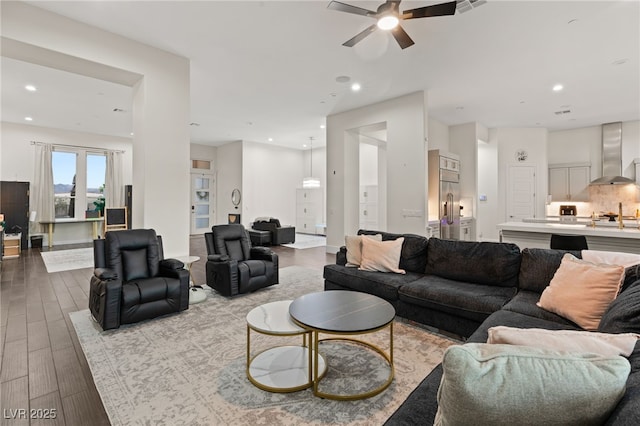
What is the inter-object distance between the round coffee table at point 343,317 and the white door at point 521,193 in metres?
8.23

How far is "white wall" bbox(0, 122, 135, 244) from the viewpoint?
775cm

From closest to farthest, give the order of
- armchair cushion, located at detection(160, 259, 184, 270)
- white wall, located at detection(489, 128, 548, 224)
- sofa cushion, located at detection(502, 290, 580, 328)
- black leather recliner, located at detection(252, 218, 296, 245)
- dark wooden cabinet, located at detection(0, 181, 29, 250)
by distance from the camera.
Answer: sofa cushion, located at detection(502, 290, 580, 328), armchair cushion, located at detection(160, 259, 184, 270), dark wooden cabinet, located at detection(0, 181, 29, 250), white wall, located at detection(489, 128, 548, 224), black leather recliner, located at detection(252, 218, 296, 245)

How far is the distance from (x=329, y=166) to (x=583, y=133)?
7.54 meters

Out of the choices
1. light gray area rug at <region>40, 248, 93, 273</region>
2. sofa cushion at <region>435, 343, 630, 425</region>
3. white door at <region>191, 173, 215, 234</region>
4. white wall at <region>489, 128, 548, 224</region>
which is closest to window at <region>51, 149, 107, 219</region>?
light gray area rug at <region>40, 248, 93, 273</region>

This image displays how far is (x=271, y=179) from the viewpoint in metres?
11.4

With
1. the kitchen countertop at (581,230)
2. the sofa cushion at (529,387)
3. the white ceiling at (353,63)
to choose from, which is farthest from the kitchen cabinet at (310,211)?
the sofa cushion at (529,387)

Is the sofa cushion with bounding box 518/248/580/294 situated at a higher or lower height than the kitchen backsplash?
lower

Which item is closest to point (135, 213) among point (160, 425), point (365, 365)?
point (160, 425)

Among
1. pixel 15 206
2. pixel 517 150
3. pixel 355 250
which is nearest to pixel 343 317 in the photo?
pixel 355 250

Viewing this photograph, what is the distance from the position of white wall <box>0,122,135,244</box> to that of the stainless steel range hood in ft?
47.2

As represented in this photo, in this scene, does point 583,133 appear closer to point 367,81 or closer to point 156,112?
point 367,81

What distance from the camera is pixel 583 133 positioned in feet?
28.1

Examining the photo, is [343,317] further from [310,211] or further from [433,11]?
[310,211]

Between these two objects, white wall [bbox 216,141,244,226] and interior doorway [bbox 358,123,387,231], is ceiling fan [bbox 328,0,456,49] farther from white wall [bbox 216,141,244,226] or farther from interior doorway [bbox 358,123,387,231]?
white wall [bbox 216,141,244,226]
